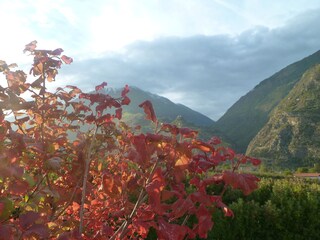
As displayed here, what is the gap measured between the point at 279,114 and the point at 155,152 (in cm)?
10011

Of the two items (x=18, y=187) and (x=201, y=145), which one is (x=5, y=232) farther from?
(x=201, y=145)

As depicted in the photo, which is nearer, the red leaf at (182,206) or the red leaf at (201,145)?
the red leaf at (201,145)

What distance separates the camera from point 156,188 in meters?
2.19

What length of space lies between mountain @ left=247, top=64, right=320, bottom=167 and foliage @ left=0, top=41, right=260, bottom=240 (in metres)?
79.7

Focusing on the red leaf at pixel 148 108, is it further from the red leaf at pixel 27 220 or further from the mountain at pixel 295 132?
the mountain at pixel 295 132

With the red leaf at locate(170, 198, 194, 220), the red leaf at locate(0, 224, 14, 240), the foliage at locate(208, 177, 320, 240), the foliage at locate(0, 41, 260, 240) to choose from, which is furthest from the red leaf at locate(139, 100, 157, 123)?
the foliage at locate(208, 177, 320, 240)

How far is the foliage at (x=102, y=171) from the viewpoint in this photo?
215 centimetres

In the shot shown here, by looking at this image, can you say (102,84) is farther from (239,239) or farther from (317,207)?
(317,207)

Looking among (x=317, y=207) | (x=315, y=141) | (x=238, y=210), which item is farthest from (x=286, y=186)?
(x=315, y=141)

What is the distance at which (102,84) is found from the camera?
321 centimetres

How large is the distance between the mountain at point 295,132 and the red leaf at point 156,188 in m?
80.2

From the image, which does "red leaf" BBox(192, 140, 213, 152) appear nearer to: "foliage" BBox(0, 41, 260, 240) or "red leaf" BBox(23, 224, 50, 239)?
"foliage" BBox(0, 41, 260, 240)

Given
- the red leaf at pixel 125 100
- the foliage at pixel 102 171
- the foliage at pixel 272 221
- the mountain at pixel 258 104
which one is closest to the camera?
the foliage at pixel 102 171

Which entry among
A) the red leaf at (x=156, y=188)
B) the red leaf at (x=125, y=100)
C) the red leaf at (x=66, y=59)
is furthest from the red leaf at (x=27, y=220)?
the red leaf at (x=66, y=59)
